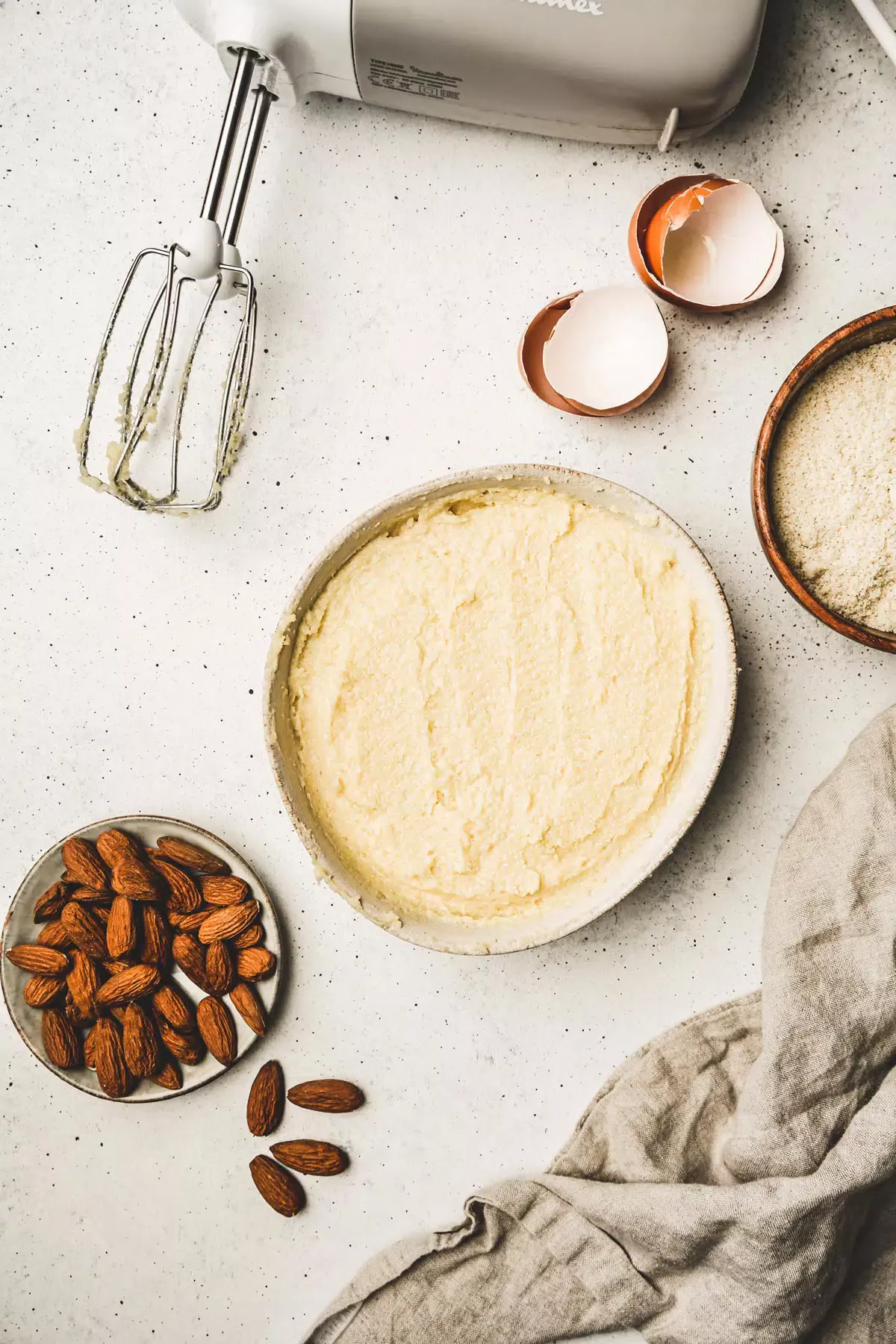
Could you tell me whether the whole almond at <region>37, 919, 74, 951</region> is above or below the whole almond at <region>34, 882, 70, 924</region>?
below

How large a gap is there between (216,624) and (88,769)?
9.9 inches

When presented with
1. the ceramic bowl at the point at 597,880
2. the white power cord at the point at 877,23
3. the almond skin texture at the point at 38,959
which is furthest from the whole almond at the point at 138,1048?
the white power cord at the point at 877,23

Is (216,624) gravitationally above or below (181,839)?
above

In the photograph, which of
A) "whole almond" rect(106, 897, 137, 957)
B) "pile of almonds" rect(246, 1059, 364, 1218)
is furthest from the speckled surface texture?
"whole almond" rect(106, 897, 137, 957)

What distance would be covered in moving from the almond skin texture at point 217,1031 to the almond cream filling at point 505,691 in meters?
0.28

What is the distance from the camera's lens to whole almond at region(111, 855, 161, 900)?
3.56 feet

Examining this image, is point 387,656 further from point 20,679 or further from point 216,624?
point 20,679

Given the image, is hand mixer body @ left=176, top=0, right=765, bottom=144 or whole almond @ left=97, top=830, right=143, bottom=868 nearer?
hand mixer body @ left=176, top=0, right=765, bottom=144

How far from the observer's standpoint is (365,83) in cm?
102

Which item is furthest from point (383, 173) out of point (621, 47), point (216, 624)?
point (216, 624)

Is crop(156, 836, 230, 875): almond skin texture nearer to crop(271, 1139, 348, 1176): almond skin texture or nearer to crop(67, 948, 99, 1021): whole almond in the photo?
crop(67, 948, 99, 1021): whole almond

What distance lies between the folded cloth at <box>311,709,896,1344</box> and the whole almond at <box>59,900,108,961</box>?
509 millimetres

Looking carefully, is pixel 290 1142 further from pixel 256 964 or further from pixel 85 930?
pixel 85 930

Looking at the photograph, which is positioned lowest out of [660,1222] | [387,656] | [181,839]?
[660,1222]
